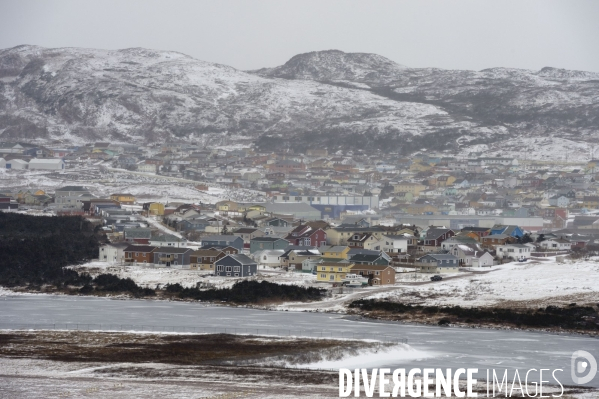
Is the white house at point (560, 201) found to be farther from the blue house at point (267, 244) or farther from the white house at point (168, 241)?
the white house at point (168, 241)

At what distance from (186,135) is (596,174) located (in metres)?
63.7

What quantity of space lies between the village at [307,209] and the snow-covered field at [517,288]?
2.17 m

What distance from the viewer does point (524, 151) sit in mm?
141375

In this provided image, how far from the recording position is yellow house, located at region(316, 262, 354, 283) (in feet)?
185

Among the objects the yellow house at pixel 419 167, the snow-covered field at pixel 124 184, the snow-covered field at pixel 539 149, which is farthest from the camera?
the snow-covered field at pixel 539 149

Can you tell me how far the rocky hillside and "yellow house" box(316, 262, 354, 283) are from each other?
91.4 m

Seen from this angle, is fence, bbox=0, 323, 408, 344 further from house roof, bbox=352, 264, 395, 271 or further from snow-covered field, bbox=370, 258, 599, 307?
house roof, bbox=352, 264, 395, 271

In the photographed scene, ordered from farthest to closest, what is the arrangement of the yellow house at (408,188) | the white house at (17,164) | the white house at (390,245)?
the white house at (17,164) < the yellow house at (408,188) < the white house at (390,245)

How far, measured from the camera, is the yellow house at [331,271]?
56.5m

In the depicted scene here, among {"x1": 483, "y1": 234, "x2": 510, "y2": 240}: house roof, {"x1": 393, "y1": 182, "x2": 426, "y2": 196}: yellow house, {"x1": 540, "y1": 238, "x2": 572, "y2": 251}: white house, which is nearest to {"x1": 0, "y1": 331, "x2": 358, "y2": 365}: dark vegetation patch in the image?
{"x1": 540, "y1": 238, "x2": 572, "y2": 251}: white house

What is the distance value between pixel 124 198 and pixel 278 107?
8460 cm

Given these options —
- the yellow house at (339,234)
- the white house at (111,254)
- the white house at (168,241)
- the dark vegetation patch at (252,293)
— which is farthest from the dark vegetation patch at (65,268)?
the yellow house at (339,234)

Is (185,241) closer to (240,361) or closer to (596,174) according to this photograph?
(240,361)

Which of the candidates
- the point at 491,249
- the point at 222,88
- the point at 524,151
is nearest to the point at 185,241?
the point at 491,249
